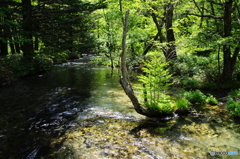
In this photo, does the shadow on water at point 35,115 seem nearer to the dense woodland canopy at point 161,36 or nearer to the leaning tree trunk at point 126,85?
the leaning tree trunk at point 126,85

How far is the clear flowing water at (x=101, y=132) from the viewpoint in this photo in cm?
459

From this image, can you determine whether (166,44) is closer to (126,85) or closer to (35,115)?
(126,85)

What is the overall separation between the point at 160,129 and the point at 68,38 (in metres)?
14.1

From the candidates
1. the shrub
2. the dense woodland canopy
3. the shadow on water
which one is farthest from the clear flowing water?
the dense woodland canopy

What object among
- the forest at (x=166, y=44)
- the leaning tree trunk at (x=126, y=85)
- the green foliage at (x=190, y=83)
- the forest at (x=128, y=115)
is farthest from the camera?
the green foliage at (x=190, y=83)

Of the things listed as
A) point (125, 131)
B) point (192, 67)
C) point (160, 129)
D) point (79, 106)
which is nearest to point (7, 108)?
point (79, 106)

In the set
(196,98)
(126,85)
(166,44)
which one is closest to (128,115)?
(126,85)

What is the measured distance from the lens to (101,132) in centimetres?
573

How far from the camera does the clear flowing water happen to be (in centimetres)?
459

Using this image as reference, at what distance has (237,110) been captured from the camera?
271 inches

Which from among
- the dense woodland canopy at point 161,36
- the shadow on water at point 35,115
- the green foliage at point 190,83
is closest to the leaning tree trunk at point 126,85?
the shadow on water at point 35,115

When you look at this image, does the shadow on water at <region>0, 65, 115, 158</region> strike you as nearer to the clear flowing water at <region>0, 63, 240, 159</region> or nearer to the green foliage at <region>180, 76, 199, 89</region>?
the clear flowing water at <region>0, 63, 240, 159</region>

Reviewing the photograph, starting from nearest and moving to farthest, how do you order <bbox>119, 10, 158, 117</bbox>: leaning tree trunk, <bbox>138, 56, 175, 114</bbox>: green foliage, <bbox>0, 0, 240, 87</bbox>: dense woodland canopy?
<bbox>119, 10, 158, 117</bbox>: leaning tree trunk
<bbox>138, 56, 175, 114</bbox>: green foliage
<bbox>0, 0, 240, 87</bbox>: dense woodland canopy

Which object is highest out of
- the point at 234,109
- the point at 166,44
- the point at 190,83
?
the point at 166,44
